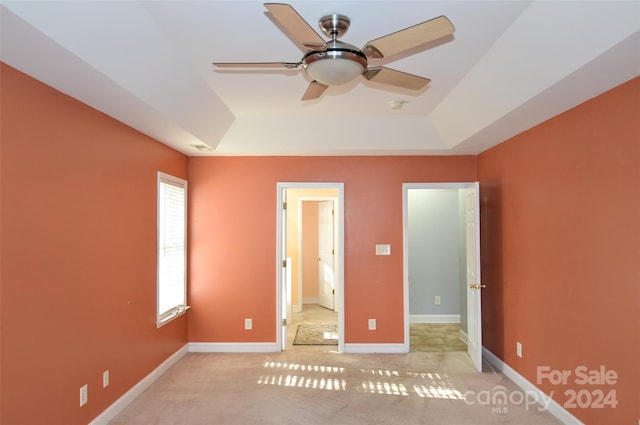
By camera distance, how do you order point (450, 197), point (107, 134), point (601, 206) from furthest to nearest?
point (450, 197) < point (107, 134) < point (601, 206)

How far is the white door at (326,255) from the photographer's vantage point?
6.78 meters

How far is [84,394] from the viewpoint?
2.61 metres

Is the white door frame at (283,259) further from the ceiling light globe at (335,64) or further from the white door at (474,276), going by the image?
the ceiling light globe at (335,64)

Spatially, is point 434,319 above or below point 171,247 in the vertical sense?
below

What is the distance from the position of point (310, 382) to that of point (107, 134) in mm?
2880

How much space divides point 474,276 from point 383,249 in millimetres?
1087

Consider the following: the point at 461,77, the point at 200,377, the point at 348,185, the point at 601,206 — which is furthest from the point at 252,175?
the point at 601,206

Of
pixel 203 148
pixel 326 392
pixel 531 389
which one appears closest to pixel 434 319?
pixel 531 389

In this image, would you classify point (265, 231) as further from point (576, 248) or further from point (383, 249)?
point (576, 248)

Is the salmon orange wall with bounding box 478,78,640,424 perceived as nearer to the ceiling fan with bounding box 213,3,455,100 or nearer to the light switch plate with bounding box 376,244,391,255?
the light switch plate with bounding box 376,244,391,255

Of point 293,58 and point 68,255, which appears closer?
point 68,255

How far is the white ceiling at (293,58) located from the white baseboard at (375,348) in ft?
8.28

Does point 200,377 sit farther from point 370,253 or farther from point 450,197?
point 450,197

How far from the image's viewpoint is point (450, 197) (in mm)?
6023
